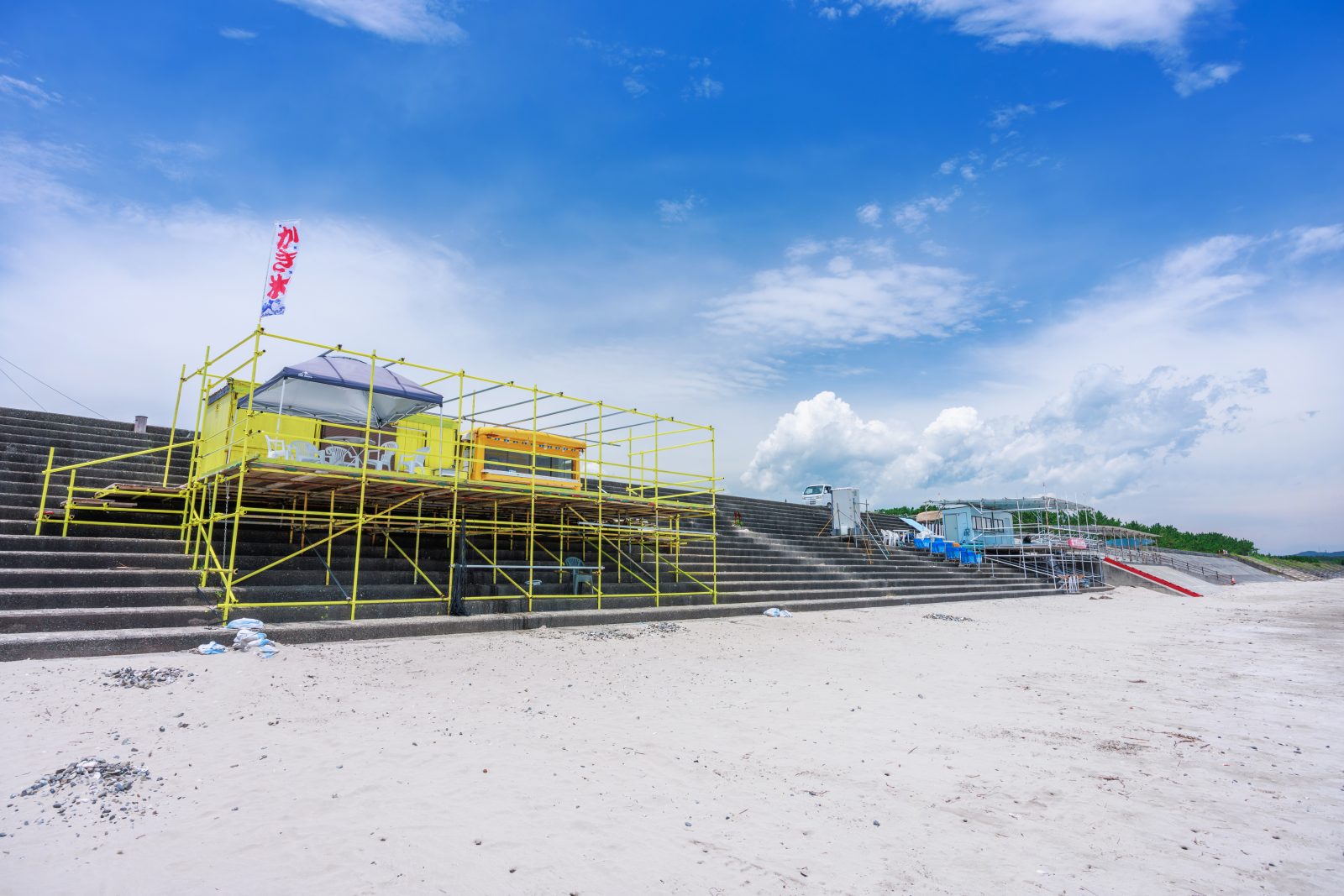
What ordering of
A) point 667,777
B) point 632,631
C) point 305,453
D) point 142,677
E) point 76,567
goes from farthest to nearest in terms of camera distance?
1. point 632,631
2. point 305,453
3. point 76,567
4. point 142,677
5. point 667,777

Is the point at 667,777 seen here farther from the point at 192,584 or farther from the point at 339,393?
the point at 339,393

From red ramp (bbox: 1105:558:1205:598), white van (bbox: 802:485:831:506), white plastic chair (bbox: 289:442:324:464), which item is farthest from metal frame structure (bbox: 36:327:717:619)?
red ramp (bbox: 1105:558:1205:598)

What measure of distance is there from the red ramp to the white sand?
851 inches

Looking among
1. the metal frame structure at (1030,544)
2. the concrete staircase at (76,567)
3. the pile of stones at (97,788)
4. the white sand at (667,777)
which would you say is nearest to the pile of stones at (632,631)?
the white sand at (667,777)

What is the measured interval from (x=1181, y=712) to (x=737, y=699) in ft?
14.3

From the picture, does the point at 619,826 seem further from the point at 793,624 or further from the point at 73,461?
the point at 73,461

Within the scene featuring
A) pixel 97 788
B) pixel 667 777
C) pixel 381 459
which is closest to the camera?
pixel 97 788

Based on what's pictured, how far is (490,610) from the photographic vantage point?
1160cm

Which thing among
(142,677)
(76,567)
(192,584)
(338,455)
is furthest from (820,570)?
(142,677)

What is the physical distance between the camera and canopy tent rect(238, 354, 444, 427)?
11633mm

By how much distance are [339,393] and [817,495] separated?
2155cm

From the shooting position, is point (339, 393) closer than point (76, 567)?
No

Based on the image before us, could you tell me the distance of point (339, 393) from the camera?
12016 millimetres

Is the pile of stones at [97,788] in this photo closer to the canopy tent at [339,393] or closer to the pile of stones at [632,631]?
the pile of stones at [632,631]
